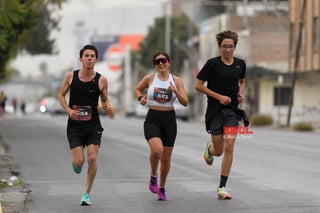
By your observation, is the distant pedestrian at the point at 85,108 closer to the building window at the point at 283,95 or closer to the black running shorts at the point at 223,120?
the black running shorts at the point at 223,120

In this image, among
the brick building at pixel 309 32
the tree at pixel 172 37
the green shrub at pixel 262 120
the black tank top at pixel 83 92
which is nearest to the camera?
the black tank top at pixel 83 92

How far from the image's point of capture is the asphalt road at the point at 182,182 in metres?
10.9

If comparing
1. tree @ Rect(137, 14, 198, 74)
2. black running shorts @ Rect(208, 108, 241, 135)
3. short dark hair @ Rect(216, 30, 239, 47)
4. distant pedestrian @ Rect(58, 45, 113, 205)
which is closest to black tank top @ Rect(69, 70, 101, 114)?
distant pedestrian @ Rect(58, 45, 113, 205)

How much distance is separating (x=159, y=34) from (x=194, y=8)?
5364mm

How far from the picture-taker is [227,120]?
1141cm

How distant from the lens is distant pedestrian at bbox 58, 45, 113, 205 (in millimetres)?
10875

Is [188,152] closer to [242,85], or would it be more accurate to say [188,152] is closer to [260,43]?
[242,85]

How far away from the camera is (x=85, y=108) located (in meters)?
10.9

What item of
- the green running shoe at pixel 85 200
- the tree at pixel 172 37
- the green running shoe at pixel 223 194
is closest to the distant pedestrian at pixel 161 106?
the green running shoe at pixel 223 194

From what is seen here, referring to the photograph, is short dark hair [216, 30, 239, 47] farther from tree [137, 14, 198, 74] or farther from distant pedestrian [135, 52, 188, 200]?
tree [137, 14, 198, 74]

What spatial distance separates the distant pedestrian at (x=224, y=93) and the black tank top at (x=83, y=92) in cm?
144

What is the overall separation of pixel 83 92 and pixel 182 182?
358 centimetres

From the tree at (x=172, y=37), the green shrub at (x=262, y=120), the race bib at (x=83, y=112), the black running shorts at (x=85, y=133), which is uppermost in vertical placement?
the race bib at (x=83, y=112)

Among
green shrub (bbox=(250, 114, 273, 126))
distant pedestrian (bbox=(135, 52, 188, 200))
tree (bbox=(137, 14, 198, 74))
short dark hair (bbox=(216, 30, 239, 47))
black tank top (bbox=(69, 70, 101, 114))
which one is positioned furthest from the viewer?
tree (bbox=(137, 14, 198, 74))
